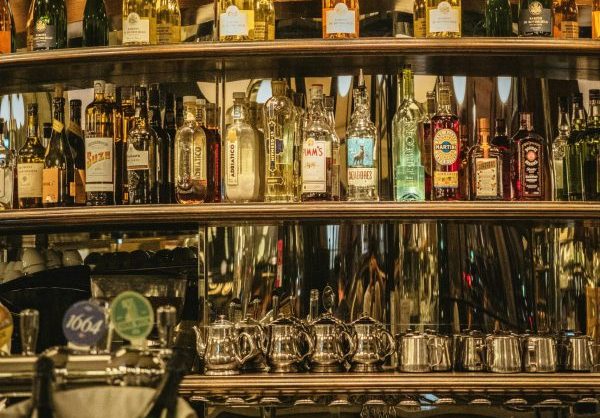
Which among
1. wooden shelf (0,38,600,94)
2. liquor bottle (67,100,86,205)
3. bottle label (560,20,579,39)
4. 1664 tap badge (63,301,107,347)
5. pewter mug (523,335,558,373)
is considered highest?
bottle label (560,20,579,39)

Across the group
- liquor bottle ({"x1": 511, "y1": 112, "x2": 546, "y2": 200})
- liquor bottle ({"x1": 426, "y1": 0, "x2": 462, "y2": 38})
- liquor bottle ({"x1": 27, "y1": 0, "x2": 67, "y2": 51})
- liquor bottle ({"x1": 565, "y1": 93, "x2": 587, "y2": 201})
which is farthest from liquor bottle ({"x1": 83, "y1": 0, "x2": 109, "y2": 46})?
liquor bottle ({"x1": 565, "y1": 93, "x2": 587, "y2": 201})

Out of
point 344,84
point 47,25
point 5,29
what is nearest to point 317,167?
point 344,84

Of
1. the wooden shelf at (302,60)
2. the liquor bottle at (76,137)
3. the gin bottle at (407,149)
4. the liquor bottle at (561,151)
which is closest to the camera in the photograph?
the wooden shelf at (302,60)

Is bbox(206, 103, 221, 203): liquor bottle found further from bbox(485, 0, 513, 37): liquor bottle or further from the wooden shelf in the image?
bbox(485, 0, 513, 37): liquor bottle

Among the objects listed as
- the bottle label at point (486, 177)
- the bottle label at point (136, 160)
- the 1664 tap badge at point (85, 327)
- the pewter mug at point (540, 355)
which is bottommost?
the pewter mug at point (540, 355)

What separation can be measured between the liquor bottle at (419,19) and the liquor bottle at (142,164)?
0.77 metres

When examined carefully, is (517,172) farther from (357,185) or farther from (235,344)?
(235,344)

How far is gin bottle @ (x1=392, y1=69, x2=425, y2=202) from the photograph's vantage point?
272 cm

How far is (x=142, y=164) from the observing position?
2777 mm

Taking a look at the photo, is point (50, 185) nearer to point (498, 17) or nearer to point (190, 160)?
point (190, 160)

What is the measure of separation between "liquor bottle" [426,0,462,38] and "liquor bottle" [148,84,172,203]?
2.59 feet

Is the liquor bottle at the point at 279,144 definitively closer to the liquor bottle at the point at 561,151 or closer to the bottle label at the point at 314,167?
the bottle label at the point at 314,167

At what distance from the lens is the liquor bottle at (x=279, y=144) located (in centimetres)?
273

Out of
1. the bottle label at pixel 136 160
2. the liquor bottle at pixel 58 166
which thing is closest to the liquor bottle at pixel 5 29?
the liquor bottle at pixel 58 166
